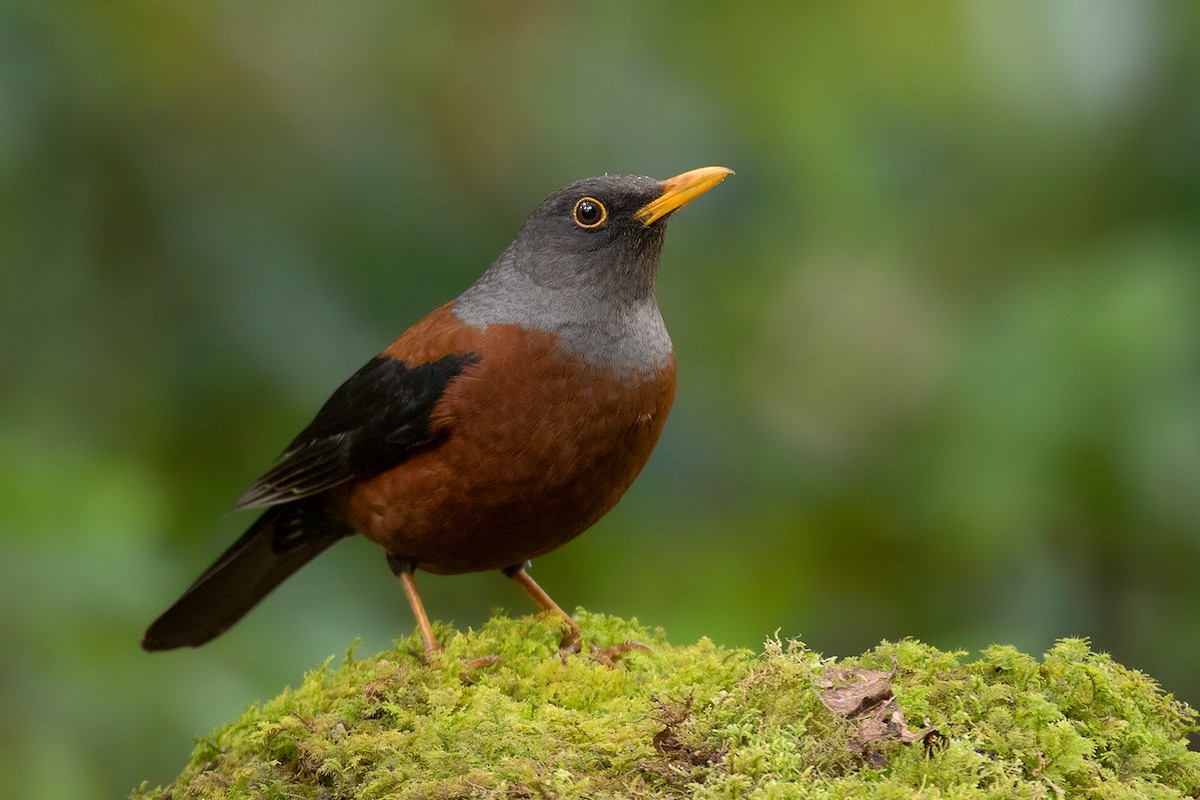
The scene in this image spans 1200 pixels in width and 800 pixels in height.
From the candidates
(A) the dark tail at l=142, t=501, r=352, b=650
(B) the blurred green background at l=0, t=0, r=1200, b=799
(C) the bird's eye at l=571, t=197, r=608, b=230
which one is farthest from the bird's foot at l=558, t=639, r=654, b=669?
(C) the bird's eye at l=571, t=197, r=608, b=230

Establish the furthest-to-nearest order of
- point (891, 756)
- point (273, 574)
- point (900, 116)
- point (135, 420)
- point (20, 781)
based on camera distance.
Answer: point (900, 116)
point (135, 420)
point (273, 574)
point (20, 781)
point (891, 756)

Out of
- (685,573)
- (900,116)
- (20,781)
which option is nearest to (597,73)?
(900,116)

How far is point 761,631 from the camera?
5.93m

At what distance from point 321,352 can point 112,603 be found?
1.39 metres

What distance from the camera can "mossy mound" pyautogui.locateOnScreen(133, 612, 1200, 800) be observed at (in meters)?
2.66

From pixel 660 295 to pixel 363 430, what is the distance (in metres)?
2.43

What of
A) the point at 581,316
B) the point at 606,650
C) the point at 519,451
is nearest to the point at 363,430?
the point at 519,451

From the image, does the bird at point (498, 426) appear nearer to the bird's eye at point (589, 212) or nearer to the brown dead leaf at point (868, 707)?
the bird's eye at point (589, 212)

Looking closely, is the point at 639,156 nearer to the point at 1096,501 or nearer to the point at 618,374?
the point at 618,374

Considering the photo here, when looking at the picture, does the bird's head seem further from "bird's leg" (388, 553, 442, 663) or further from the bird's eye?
"bird's leg" (388, 553, 442, 663)

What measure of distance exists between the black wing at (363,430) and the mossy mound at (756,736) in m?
1.30

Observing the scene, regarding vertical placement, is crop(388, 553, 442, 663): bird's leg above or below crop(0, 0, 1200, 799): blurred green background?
below

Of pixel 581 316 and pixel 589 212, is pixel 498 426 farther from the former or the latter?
pixel 589 212

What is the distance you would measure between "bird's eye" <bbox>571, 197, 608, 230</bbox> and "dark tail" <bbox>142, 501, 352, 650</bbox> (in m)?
1.65
